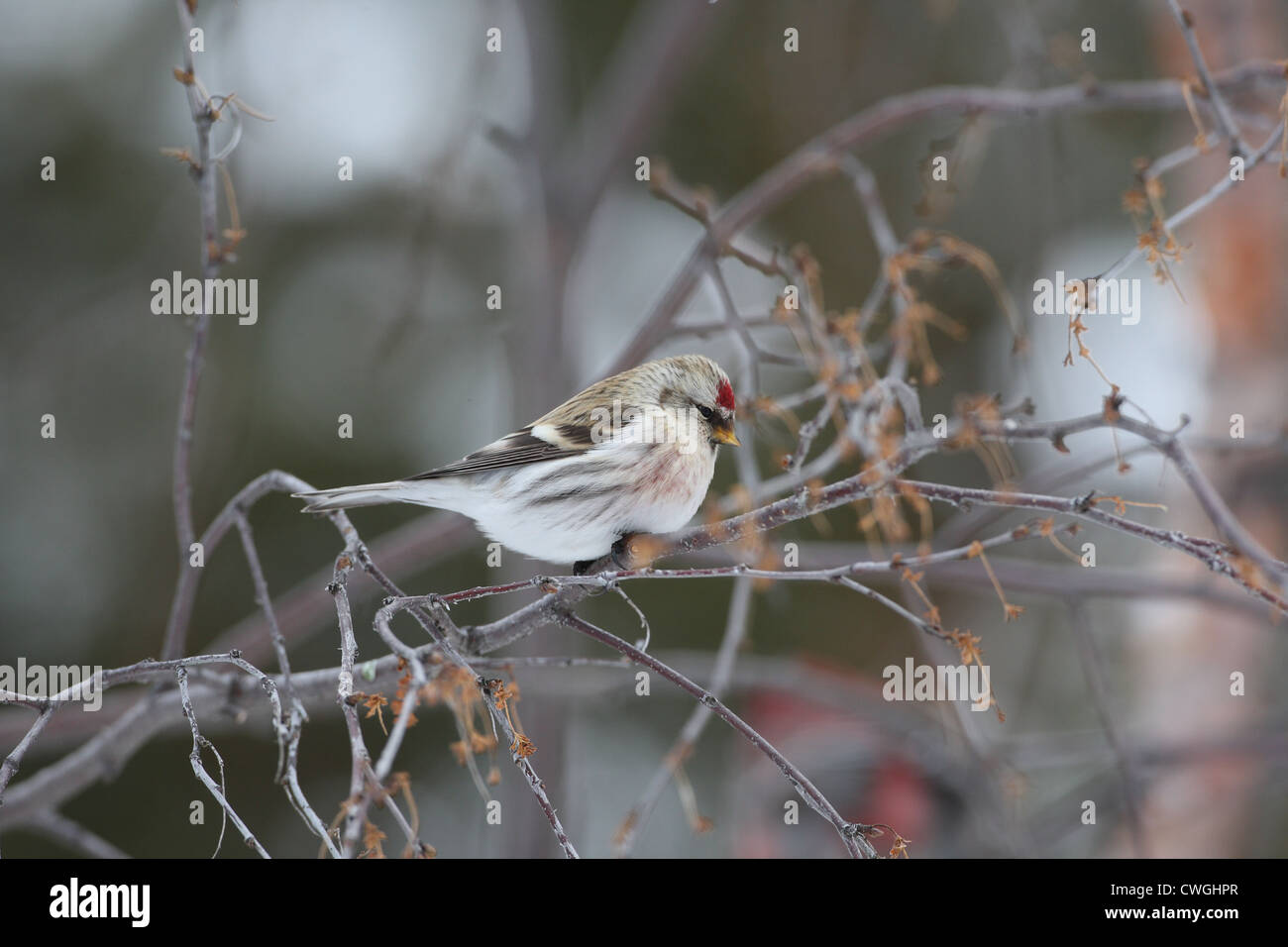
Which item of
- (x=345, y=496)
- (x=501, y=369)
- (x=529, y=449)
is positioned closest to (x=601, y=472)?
(x=529, y=449)

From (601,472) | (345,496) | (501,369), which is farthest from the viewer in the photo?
(501,369)

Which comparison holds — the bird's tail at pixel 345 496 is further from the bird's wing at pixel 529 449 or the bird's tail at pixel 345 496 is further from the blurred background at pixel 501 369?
the blurred background at pixel 501 369

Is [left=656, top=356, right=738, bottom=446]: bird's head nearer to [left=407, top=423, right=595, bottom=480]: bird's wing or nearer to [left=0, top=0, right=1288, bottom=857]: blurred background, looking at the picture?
[left=407, top=423, right=595, bottom=480]: bird's wing

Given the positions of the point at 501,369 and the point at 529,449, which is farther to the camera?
the point at 501,369

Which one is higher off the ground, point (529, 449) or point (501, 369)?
point (501, 369)

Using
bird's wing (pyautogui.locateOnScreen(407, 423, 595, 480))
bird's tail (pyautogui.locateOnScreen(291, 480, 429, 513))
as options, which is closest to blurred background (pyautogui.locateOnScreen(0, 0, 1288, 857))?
bird's wing (pyautogui.locateOnScreen(407, 423, 595, 480))

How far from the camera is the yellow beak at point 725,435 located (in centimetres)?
159

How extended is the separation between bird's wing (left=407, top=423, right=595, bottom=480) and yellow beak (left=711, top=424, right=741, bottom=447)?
20 centimetres

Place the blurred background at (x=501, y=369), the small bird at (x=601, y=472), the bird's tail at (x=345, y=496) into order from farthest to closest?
the blurred background at (x=501, y=369) < the small bird at (x=601, y=472) < the bird's tail at (x=345, y=496)

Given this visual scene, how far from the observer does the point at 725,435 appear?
1.60 meters

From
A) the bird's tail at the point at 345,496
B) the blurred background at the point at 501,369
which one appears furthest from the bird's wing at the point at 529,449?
the blurred background at the point at 501,369

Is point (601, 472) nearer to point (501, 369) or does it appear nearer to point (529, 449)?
point (529, 449)

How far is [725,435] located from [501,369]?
1.54m

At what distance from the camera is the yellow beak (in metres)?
1.59
